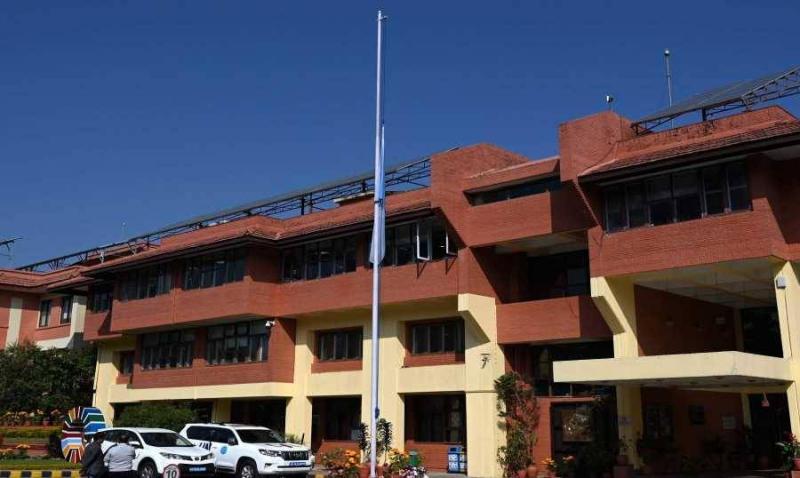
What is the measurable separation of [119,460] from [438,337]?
14353 millimetres

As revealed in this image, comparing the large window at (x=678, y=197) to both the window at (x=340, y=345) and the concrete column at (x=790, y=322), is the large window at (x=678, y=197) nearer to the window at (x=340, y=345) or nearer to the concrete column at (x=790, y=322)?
the concrete column at (x=790, y=322)

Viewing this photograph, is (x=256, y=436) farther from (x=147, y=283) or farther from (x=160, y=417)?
(x=147, y=283)

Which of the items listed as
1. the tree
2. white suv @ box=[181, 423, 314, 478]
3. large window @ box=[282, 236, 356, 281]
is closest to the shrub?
white suv @ box=[181, 423, 314, 478]

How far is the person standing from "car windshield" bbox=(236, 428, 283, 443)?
693 cm

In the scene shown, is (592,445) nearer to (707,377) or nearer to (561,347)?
(561,347)

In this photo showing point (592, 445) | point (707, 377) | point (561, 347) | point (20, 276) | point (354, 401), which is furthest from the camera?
point (20, 276)

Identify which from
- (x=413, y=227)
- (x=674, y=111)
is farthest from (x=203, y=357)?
(x=674, y=111)

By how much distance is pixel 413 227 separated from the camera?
31312mm

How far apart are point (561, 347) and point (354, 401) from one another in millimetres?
9614

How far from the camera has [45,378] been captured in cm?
4512

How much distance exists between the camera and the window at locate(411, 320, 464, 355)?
3081cm

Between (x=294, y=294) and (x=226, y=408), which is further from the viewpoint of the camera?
(x=226, y=408)

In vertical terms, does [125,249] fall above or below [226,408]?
above

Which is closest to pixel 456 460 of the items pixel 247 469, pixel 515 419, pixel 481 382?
pixel 515 419
